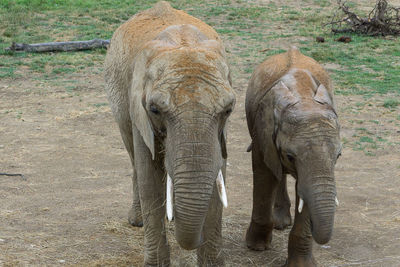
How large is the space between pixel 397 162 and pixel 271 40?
601 centimetres

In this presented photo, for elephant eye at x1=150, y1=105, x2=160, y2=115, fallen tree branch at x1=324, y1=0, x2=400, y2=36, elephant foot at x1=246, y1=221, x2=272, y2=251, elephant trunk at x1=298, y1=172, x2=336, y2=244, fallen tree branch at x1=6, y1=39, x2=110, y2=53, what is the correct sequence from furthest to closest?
fallen tree branch at x1=324, y1=0, x2=400, y2=36 → fallen tree branch at x1=6, y1=39, x2=110, y2=53 → elephant foot at x1=246, y1=221, x2=272, y2=251 → elephant trunk at x1=298, y1=172, x2=336, y2=244 → elephant eye at x1=150, y1=105, x2=160, y2=115

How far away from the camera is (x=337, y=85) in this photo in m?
9.77

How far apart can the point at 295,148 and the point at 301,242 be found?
2.67 feet

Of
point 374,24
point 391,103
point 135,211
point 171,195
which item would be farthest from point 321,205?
point 374,24

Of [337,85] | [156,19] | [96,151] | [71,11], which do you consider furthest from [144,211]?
[71,11]

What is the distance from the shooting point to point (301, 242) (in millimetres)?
4613

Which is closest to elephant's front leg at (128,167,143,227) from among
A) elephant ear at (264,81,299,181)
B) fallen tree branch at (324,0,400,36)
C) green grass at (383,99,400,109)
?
elephant ear at (264,81,299,181)

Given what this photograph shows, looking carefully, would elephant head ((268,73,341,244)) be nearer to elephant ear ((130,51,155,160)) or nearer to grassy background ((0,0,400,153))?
elephant ear ((130,51,155,160))

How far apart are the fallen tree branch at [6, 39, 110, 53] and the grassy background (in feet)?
0.61

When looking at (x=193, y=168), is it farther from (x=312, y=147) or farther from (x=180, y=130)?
(x=312, y=147)

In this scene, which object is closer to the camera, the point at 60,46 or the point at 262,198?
the point at 262,198

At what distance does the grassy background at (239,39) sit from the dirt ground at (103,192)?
533 millimetres

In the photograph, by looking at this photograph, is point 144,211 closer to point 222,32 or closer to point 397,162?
point 397,162

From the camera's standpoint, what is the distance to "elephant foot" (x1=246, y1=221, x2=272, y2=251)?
507 cm
